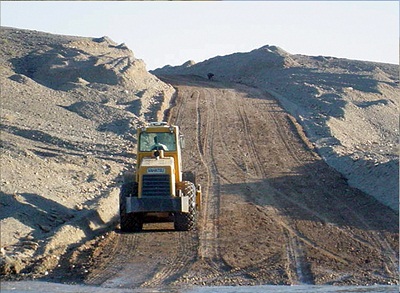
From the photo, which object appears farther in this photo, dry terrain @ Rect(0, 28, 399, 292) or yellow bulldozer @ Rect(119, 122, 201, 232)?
yellow bulldozer @ Rect(119, 122, 201, 232)

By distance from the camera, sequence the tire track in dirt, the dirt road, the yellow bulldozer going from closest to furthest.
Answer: the tire track in dirt
the dirt road
the yellow bulldozer

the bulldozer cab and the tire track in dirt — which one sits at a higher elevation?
the bulldozer cab

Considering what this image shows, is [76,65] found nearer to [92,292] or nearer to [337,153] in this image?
[337,153]

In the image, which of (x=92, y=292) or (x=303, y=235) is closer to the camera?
(x=92, y=292)

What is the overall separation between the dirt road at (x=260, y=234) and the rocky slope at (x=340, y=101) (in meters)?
1.01

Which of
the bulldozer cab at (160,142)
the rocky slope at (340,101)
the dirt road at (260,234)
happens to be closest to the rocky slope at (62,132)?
the dirt road at (260,234)

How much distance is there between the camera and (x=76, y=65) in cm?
4888

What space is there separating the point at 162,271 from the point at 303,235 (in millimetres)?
4928

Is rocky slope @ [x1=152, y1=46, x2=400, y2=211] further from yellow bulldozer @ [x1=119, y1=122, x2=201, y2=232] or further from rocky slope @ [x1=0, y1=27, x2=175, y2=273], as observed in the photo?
rocky slope @ [x1=0, y1=27, x2=175, y2=273]

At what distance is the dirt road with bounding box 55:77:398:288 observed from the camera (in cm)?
1598

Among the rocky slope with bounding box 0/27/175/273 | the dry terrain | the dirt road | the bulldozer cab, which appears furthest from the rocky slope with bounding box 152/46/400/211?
the rocky slope with bounding box 0/27/175/273

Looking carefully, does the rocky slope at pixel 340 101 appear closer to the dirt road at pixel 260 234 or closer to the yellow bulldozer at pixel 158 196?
the dirt road at pixel 260 234

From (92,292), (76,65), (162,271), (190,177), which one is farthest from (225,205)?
(76,65)

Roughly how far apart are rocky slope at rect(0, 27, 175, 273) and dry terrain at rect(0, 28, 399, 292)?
7 cm
